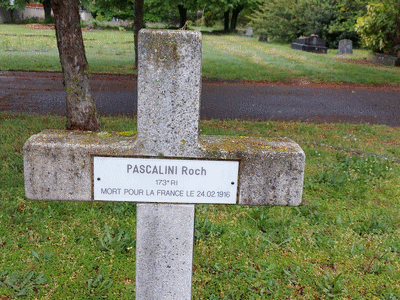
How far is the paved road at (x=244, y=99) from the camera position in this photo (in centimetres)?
883

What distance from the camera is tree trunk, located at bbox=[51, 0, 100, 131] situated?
548cm

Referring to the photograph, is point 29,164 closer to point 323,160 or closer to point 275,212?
point 275,212

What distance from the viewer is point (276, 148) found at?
6.81 ft

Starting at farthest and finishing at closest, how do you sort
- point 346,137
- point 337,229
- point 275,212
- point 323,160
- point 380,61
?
point 380,61
point 346,137
point 323,160
point 275,212
point 337,229

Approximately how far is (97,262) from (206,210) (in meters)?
1.26

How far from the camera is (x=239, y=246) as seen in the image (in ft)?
11.9

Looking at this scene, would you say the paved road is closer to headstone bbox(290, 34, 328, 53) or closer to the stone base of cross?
the stone base of cross

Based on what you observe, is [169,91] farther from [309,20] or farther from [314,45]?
[309,20]

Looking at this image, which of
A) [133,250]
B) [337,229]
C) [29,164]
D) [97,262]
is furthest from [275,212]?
[29,164]

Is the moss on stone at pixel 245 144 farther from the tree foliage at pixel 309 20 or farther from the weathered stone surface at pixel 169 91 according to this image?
the tree foliage at pixel 309 20

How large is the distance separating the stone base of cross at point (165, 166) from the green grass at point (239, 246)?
126 centimetres

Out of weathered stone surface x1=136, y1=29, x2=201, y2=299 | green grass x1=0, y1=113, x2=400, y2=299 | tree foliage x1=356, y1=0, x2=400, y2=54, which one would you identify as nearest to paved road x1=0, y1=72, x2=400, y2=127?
green grass x1=0, y1=113, x2=400, y2=299

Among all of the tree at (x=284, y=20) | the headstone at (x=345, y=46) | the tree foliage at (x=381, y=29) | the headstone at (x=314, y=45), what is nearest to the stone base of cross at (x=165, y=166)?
the tree foliage at (x=381, y=29)

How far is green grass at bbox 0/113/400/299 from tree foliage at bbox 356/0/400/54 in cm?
1595
